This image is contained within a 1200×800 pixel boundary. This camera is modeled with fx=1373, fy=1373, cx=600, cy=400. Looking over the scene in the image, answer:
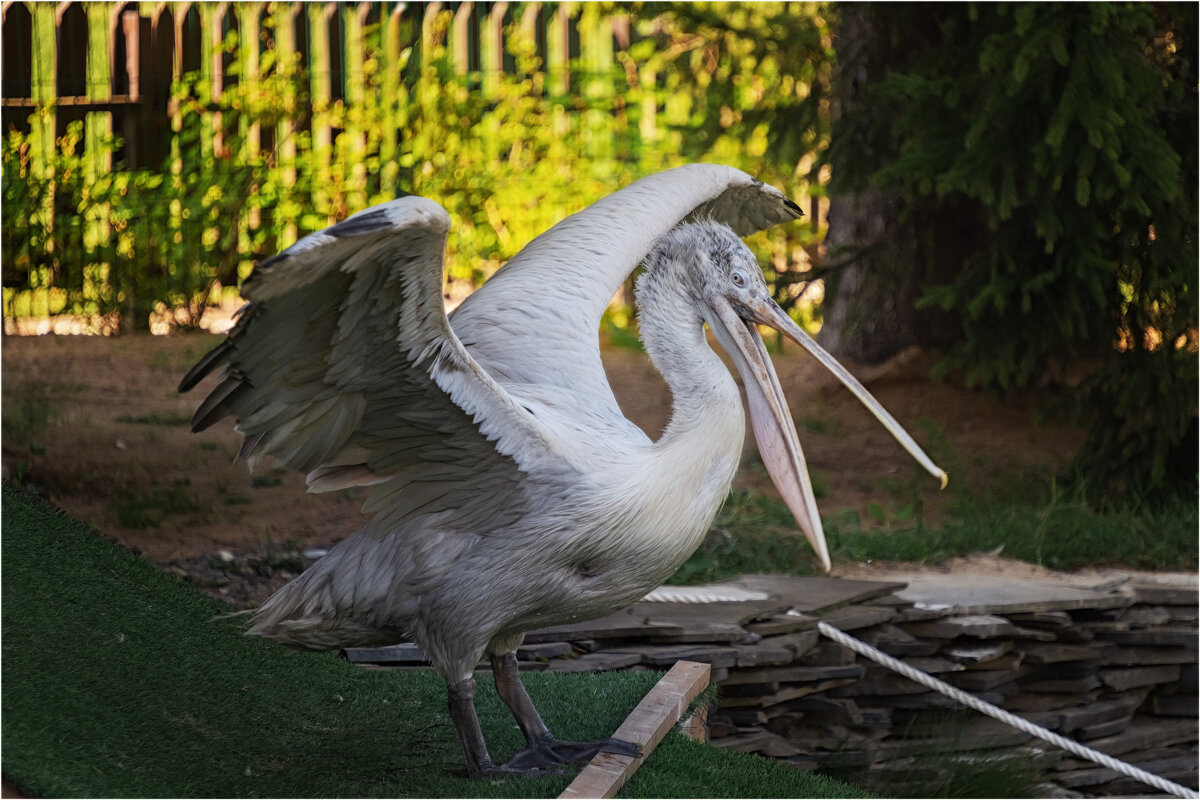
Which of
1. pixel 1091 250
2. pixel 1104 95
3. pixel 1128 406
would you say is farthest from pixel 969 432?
pixel 1104 95

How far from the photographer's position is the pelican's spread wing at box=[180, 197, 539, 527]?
270cm

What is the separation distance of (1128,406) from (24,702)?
493cm

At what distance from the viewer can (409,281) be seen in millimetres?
2783

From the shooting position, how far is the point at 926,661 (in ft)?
17.4

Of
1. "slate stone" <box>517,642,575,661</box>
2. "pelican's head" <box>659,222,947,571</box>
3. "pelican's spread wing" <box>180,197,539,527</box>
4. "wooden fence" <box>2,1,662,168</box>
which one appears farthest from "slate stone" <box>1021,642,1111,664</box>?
"wooden fence" <box>2,1,662,168</box>

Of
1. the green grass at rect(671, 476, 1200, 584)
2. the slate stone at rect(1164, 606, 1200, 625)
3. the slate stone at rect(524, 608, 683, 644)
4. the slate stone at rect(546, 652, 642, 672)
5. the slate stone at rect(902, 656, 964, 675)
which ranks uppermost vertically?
the slate stone at rect(524, 608, 683, 644)

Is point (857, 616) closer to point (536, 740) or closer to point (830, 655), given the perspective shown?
point (830, 655)

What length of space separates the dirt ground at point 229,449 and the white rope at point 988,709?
2.91 ft

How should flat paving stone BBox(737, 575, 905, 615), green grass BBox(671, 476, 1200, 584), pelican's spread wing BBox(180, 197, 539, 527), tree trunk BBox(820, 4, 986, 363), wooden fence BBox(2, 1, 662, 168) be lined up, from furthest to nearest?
wooden fence BBox(2, 1, 662, 168) → tree trunk BBox(820, 4, 986, 363) → green grass BBox(671, 476, 1200, 584) → flat paving stone BBox(737, 575, 905, 615) → pelican's spread wing BBox(180, 197, 539, 527)

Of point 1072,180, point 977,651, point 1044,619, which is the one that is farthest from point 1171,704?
point 1072,180

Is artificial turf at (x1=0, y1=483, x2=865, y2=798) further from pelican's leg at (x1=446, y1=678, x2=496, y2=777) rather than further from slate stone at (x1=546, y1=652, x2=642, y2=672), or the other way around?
slate stone at (x1=546, y1=652, x2=642, y2=672)

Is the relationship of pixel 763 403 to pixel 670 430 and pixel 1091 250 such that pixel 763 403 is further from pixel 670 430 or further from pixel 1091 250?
pixel 1091 250

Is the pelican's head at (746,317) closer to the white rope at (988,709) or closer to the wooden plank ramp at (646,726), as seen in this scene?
the wooden plank ramp at (646,726)

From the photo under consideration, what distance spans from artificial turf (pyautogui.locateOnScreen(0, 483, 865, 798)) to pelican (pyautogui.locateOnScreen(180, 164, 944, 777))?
306 millimetres
